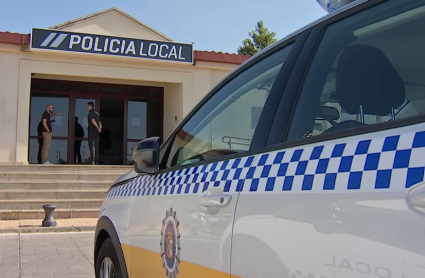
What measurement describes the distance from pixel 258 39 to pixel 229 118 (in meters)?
32.1

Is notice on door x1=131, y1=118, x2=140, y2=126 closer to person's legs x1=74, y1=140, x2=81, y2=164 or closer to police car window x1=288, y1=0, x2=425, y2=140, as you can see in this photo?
person's legs x1=74, y1=140, x2=81, y2=164

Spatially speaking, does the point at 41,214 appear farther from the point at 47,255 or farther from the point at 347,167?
the point at 347,167

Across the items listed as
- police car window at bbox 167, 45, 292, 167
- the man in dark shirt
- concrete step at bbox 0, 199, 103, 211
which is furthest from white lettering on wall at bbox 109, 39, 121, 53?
police car window at bbox 167, 45, 292, 167

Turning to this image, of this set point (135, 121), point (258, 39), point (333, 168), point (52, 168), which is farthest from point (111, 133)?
point (258, 39)

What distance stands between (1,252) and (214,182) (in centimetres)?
601

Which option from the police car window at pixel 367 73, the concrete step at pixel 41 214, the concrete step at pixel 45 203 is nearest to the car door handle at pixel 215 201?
the police car window at pixel 367 73

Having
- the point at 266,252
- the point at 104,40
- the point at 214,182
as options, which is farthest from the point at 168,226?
the point at 104,40

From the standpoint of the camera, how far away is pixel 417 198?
1.05m

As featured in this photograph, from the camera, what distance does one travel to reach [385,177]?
1150 mm

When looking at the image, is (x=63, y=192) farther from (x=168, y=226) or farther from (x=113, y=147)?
(x=168, y=226)

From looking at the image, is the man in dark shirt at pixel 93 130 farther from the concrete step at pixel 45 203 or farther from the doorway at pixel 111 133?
the concrete step at pixel 45 203

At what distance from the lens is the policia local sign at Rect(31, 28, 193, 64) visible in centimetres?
1221

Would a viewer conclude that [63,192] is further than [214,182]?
Yes

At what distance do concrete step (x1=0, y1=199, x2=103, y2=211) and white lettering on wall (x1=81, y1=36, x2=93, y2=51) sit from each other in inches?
172
